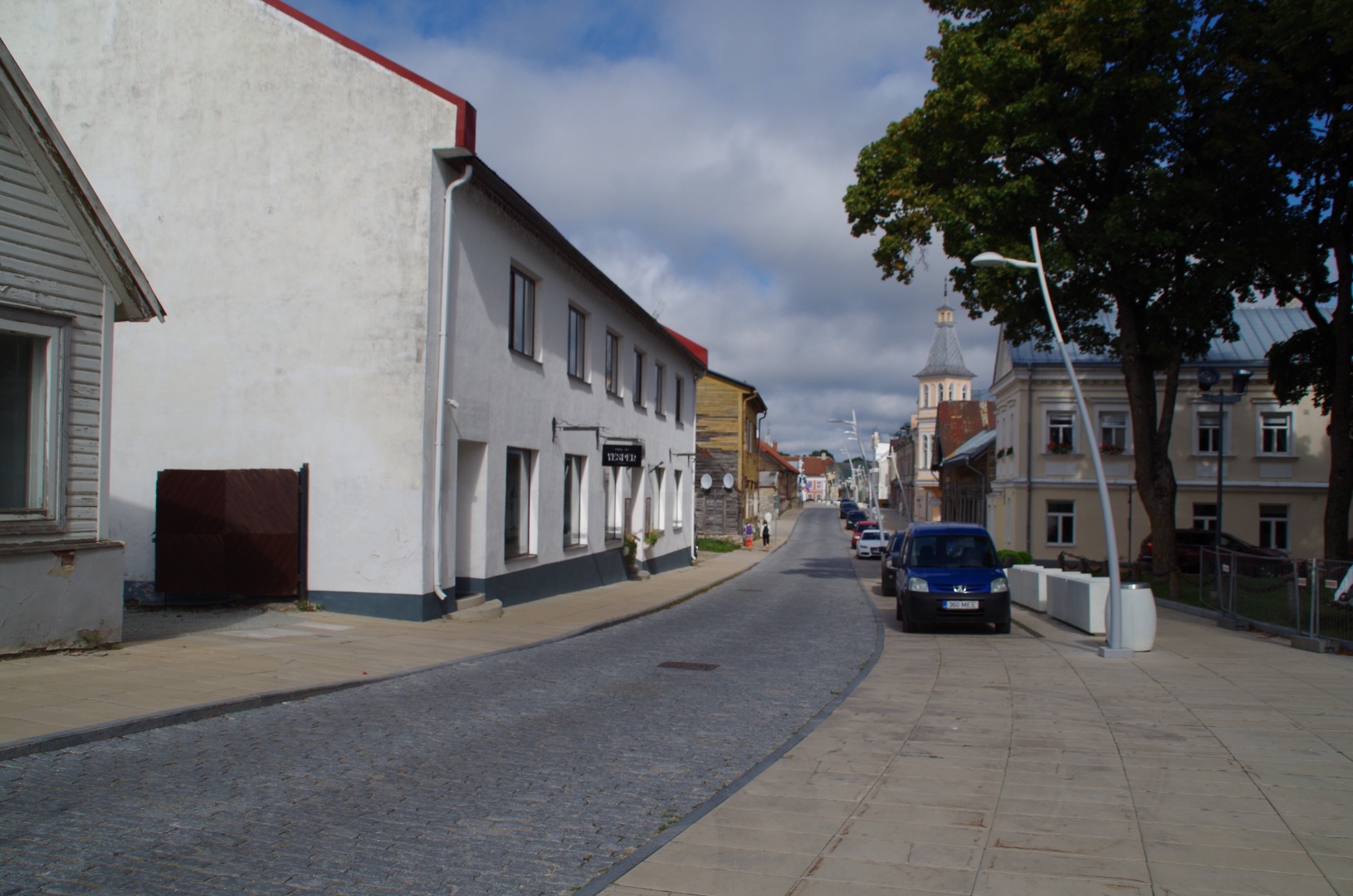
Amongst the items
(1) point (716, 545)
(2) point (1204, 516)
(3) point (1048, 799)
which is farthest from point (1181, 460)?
(3) point (1048, 799)

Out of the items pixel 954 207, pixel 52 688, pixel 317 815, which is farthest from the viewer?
pixel 954 207

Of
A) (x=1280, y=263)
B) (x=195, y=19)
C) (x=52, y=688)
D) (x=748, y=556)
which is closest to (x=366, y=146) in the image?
(x=195, y=19)

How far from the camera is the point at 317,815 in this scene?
5.48 metres

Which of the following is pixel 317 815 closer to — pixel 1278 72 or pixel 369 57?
pixel 369 57

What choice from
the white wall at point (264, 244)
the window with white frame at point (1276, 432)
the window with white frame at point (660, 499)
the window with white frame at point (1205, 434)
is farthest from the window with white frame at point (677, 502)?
the window with white frame at point (1276, 432)

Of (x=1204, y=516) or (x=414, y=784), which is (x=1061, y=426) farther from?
(x=414, y=784)

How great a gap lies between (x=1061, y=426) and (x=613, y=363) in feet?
75.7

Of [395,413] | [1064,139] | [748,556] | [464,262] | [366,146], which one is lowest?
[748,556]

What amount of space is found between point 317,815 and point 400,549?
8.68m

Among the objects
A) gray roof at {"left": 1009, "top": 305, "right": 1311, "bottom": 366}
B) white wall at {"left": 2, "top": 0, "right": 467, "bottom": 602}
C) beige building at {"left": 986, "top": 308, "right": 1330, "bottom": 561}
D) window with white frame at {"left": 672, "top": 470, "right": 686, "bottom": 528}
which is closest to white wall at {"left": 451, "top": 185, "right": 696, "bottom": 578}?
white wall at {"left": 2, "top": 0, "right": 467, "bottom": 602}

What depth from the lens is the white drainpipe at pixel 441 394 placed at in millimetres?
14125

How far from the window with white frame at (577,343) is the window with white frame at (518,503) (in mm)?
3044

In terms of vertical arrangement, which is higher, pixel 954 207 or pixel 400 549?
pixel 954 207

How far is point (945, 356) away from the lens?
95.9m
